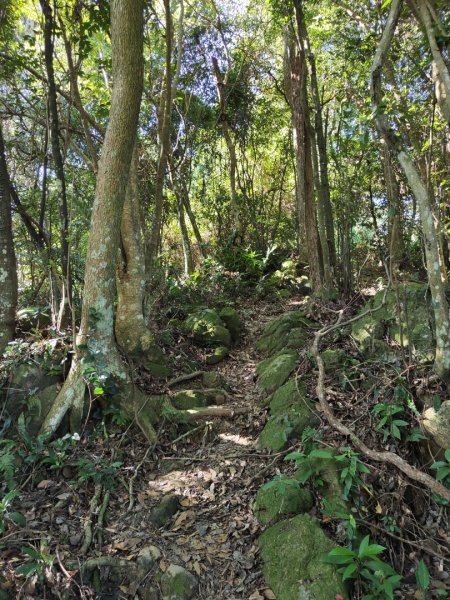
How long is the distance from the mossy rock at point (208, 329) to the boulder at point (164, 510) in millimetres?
3645

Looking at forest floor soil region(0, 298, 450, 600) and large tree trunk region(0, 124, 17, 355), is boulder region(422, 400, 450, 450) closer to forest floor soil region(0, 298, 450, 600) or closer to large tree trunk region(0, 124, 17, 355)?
forest floor soil region(0, 298, 450, 600)

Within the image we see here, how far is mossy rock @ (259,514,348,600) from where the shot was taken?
298cm

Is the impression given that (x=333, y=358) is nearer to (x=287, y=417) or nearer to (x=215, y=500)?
(x=287, y=417)

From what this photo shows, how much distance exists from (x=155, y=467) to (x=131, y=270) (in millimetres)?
2818

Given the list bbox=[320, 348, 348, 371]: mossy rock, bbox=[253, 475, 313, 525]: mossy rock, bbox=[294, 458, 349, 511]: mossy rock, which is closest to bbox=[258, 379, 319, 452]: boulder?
bbox=[320, 348, 348, 371]: mossy rock

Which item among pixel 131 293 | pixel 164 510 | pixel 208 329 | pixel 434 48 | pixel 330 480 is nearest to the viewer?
pixel 330 480

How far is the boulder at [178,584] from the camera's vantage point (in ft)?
10.4

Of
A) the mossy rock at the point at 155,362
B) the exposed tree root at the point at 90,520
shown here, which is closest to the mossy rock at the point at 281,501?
the exposed tree root at the point at 90,520

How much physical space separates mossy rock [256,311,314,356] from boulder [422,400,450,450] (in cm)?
266

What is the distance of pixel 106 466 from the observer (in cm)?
423

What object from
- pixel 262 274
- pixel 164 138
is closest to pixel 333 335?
pixel 164 138

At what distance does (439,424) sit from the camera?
3.94m

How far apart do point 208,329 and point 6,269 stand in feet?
11.7

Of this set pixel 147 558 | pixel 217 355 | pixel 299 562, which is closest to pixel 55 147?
pixel 217 355
